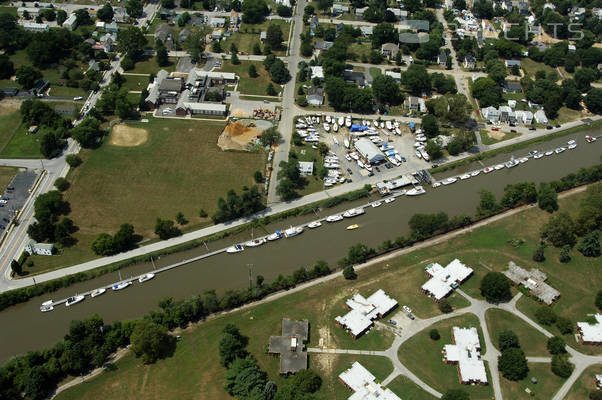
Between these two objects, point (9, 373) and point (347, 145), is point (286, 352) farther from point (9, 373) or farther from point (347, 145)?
point (347, 145)

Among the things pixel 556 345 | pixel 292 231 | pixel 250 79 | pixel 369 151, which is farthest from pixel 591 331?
pixel 250 79

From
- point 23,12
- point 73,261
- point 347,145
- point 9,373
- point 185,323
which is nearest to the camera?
point 9,373

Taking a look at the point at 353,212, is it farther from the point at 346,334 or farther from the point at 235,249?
the point at 346,334

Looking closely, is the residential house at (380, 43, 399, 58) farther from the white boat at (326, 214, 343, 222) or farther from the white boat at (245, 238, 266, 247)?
the white boat at (245, 238, 266, 247)

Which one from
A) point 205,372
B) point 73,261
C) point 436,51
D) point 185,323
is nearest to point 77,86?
point 73,261

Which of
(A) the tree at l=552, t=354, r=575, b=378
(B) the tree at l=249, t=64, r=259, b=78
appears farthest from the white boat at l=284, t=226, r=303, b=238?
(B) the tree at l=249, t=64, r=259, b=78

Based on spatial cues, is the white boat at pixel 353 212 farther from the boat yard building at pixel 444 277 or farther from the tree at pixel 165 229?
the tree at pixel 165 229

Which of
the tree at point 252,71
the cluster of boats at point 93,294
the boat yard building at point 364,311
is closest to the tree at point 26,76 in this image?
the tree at point 252,71
